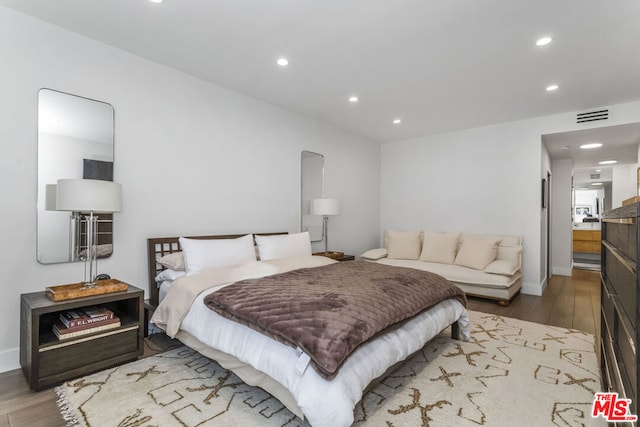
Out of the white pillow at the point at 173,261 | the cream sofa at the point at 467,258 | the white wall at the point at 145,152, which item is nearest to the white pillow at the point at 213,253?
the white pillow at the point at 173,261

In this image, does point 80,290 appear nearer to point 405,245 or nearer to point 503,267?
point 405,245

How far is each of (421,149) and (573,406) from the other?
15.6 feet

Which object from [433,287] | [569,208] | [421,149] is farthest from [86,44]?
[569,208]

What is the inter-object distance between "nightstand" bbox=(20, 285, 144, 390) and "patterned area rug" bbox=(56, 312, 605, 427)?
0.09 m

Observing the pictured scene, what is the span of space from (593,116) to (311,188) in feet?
13.3

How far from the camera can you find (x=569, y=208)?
20.9 feet

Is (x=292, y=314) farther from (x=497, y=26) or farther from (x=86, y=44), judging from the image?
(x=86, y=44)

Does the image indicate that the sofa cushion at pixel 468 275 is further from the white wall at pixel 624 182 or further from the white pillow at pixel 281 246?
the white wall at pixel 624 182

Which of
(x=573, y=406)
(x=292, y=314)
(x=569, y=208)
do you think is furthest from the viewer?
(x=569, y=208)

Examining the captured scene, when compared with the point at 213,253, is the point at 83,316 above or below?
below

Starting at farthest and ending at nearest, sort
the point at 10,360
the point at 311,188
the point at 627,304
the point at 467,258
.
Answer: the point at 311,188, the point at 467,258, the point at 10,360, the point at 627,304

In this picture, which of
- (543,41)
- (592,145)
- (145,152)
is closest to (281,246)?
(145,152)

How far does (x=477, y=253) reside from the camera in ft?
15.5

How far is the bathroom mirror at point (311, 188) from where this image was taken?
4859mm
